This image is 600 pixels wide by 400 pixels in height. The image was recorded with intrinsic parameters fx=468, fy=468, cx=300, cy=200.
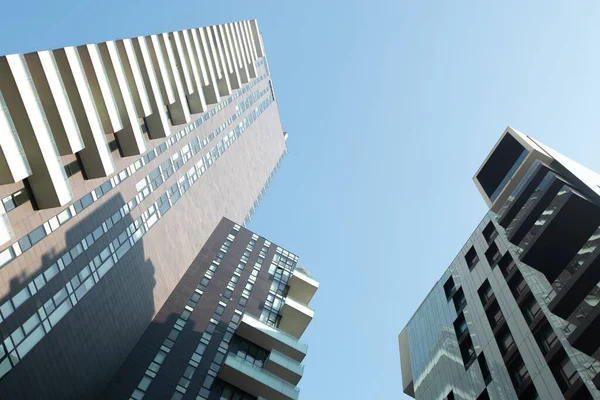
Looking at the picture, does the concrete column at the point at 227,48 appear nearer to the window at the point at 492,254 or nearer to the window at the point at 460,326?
the window at the point at 492,254

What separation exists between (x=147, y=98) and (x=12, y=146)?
648 inches

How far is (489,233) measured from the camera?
47.2m

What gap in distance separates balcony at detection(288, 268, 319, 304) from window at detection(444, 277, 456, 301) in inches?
726

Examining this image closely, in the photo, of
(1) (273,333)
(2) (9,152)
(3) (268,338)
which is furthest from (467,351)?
(2) (9,152)

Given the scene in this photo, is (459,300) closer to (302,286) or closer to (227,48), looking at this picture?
(302,286)

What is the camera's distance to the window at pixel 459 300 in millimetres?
45284

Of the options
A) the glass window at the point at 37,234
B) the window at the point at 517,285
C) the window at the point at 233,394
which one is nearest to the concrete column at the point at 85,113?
the glass window at the point at 37,234

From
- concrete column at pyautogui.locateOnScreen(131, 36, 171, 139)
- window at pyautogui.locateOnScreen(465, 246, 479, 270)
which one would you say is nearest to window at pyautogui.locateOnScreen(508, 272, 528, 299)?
window at pyautogui.locateOnScreen(465, 246, 479, 270)

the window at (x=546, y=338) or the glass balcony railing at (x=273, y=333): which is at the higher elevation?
the window at (x=546, y=338)

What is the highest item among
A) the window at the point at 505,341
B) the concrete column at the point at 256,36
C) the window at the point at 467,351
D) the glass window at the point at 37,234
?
the concrete column at the point at 256,36

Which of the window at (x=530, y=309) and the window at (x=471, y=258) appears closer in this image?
the window at (x=530, y=309)

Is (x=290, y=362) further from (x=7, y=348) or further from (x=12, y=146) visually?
(x=12, y=146)

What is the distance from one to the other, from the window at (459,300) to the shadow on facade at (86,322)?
3017 cm

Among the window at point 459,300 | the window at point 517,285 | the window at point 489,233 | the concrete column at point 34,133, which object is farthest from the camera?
the window at point 489,233
